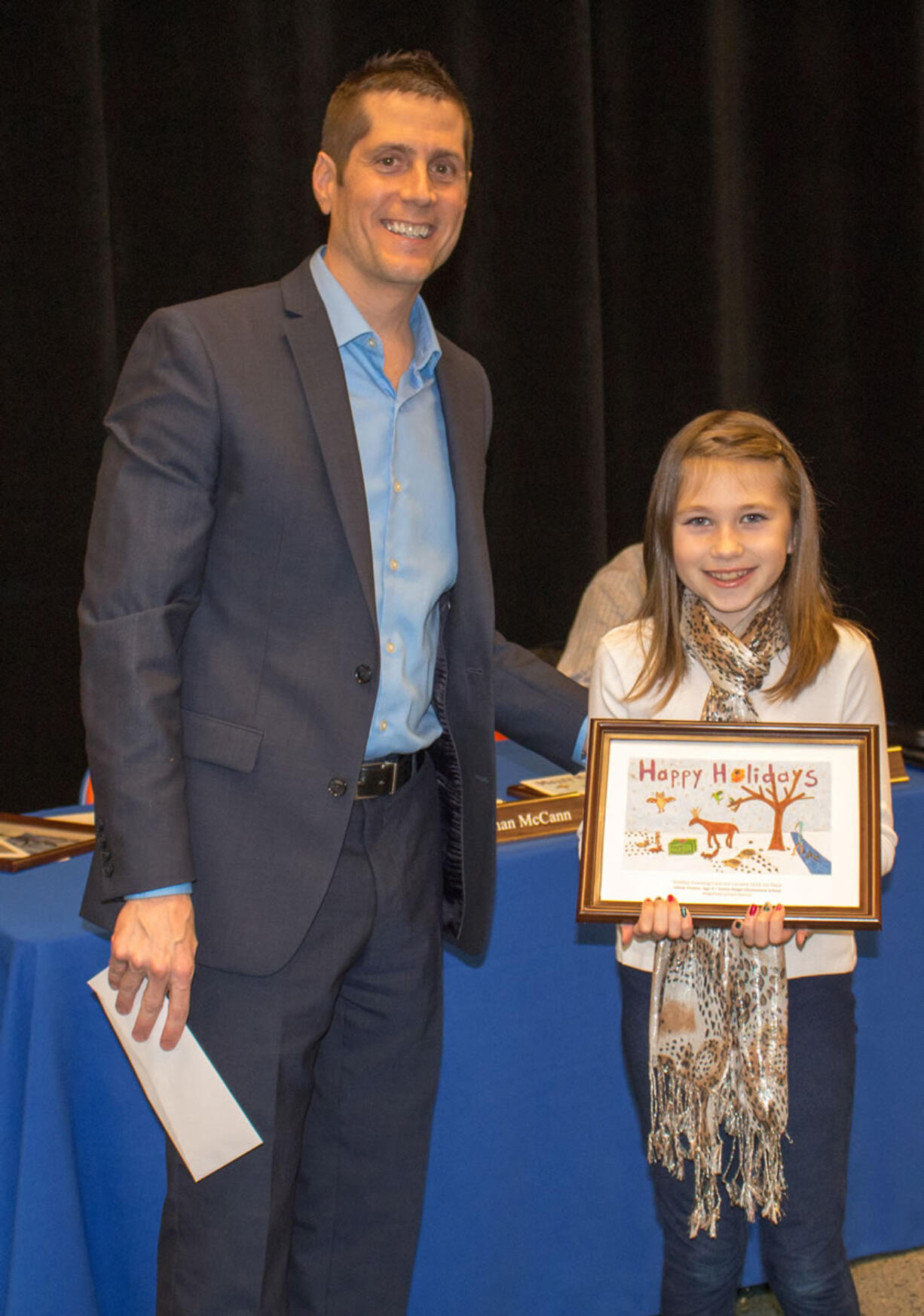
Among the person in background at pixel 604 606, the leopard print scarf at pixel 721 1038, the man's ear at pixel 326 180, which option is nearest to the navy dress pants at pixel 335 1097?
the leopard print scarf at pixel 721 1038

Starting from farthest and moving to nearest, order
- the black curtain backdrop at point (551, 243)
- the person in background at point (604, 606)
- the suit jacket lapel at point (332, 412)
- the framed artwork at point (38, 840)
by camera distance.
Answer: the person in background at point (604, 606) → the black curtain backdrop at point (551, 243) → the framed artwork at point (38, 840) → the suit jacket lapel at point (332, 412)

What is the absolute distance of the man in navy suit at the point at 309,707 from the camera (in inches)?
65.5

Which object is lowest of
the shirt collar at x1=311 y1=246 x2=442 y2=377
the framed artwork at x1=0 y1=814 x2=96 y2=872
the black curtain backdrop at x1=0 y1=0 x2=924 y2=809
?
the framed artwork at x1=0 y1=814 x2=96 y2=872

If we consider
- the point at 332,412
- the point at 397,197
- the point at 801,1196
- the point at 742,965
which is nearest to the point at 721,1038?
the point at 742,965

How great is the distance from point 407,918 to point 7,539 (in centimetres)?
228

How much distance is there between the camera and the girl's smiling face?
1.94 meters

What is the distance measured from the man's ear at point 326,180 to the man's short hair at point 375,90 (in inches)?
0.4

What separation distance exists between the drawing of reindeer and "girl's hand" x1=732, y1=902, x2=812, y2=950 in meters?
0.09

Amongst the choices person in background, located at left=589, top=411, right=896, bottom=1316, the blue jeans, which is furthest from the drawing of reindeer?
the blue jeans

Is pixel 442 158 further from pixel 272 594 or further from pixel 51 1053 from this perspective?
pixel 51 1053

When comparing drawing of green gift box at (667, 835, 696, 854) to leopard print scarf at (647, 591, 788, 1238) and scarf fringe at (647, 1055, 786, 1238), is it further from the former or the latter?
scarf fringe at (647, 1055, 786, 1238)

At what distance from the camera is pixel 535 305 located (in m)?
4.40

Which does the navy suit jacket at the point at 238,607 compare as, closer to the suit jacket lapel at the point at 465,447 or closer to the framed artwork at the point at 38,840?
the suit jacket lapel at the point at 465,447

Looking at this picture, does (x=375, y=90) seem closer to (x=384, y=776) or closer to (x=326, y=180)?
(x=326, y=180)
